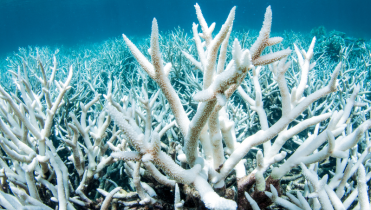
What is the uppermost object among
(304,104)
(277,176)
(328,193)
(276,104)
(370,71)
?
(370,71)

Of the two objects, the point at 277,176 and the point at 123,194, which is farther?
the point at 123,194

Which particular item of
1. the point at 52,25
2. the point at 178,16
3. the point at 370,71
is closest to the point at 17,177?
the point at 370,71

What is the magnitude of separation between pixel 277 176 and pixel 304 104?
53 cm

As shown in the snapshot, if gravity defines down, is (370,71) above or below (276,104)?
above

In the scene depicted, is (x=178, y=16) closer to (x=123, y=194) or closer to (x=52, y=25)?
(x=52, y=25)

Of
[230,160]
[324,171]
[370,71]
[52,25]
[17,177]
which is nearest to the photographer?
[230,160]

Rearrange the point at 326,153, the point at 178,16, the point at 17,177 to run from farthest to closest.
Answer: the point at 178,16 → the point at 17,177 → the point at 326,153

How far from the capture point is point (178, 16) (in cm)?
10769

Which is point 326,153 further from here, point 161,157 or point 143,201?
point 143,201

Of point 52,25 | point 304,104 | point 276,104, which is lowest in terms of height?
point 304,104

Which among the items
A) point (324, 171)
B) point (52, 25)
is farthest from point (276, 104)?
point (52, 25)

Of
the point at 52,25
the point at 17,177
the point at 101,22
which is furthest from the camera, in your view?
the point at 101,22

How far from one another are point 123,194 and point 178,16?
118652mm

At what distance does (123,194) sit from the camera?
1470mm
